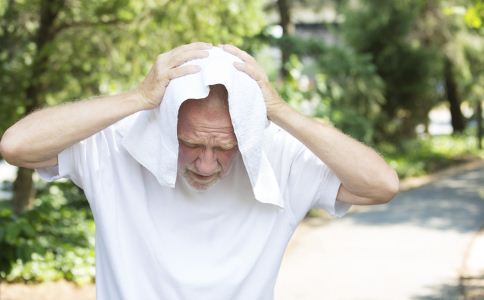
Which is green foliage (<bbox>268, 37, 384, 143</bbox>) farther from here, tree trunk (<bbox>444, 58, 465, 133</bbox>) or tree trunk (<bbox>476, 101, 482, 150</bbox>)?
tree trunk (<bbox>444, 58, 465, 133</bbox>)

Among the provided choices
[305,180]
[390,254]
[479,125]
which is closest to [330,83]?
[390,254]

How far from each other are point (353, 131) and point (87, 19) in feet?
18.5

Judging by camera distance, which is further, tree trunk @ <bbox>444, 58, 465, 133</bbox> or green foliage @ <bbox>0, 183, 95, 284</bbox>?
tree trunk @ <bbox>444, 58, 465, 133</bbox>

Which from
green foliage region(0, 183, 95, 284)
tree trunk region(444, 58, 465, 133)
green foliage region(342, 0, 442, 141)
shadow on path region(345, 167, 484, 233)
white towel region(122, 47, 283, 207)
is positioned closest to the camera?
white towel region(122, 47, 283, 207)

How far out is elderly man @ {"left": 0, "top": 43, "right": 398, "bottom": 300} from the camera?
6.44ft

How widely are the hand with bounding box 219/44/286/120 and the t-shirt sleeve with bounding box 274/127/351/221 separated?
0.20 meters

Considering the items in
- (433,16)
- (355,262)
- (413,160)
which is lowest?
(413,160)

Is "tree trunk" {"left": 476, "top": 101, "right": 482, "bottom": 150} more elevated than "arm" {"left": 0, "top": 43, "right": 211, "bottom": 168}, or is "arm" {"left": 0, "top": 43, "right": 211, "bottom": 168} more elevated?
"arm" {"left": 0, "top": 43, "right": 211, "bottom": 168}

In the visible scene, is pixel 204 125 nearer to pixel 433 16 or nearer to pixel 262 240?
pixel 262 240

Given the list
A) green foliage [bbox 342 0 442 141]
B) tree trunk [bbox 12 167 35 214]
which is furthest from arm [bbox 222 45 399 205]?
green foliage [bbox 342 0 442 141]

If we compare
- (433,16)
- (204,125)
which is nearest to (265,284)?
(204,125)

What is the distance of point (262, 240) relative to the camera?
205cm

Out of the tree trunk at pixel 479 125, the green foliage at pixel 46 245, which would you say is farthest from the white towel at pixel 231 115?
the tree trunk at pixel 479 125

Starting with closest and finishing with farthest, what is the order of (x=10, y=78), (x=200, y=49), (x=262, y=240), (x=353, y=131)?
(x=200, y=49)
(x=262, y=240)
(x=10, y=78)
(x=353, y=131)
